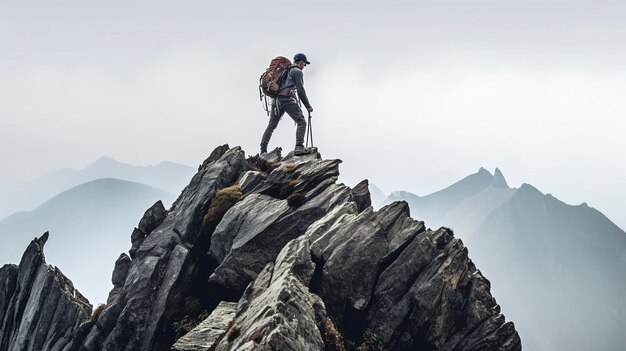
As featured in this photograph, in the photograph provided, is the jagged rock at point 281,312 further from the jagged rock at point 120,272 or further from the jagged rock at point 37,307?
the jagged rock at point 37,307

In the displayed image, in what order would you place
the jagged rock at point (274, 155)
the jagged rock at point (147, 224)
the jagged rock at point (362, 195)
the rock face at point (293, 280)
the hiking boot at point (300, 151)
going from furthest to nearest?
1. the jagged rock at point (274, 155)
2. the hiking boot at point (300, 151)
3. the jagged rock at point (147, 224)
4. the jagged rock at point (362, 195)
5. the rock face at point (293, 280)

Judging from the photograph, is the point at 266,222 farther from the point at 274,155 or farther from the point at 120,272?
the point at 274,155

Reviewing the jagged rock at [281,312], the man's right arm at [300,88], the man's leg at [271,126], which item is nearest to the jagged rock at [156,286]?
the jagged rock at [281,312]

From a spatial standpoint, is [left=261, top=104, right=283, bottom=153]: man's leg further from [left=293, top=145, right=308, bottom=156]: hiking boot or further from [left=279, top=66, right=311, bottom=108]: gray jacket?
[left=293, top=145, right=308, bottom=156]: hiking boot

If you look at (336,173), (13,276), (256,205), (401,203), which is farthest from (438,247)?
(13,276)

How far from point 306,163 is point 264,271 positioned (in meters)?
10.7

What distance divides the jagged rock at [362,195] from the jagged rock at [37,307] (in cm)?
1874

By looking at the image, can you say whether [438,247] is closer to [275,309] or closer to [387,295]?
[387,295]

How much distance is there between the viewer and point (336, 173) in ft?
98.2

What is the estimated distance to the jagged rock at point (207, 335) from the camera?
18.7 m

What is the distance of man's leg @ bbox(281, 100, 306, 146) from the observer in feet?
111

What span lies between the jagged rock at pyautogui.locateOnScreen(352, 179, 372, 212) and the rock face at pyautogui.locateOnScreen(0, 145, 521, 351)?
0.11 meters

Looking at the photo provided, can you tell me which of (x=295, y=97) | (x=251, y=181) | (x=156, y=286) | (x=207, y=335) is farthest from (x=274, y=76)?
(x=207, y=335)

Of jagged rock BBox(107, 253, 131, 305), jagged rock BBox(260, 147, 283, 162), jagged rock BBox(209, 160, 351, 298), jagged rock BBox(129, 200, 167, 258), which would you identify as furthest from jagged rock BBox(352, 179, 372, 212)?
jagged rock BBox(107, 253, 131, 305)
